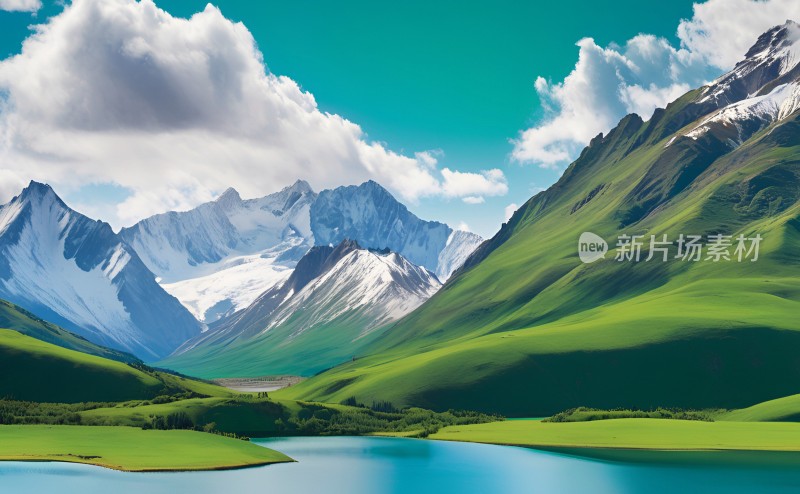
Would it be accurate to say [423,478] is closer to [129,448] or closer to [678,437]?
[129,448]

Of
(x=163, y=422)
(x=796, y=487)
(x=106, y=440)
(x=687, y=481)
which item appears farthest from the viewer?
(x=163, y=422)

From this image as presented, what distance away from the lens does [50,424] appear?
7111 inches

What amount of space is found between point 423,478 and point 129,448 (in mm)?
48385

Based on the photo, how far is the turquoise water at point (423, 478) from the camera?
113312 millimetres

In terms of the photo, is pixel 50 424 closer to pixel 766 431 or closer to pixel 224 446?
pixel 224 446

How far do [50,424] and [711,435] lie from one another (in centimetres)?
13336

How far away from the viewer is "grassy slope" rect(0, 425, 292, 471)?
130 m

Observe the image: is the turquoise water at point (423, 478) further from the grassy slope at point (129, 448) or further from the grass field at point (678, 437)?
the grass field at point (678, 437)

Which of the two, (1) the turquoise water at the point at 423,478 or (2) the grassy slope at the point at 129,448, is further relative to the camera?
(2) the grassy slope at the point at 129,448

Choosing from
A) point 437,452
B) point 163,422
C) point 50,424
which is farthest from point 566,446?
point 50,424

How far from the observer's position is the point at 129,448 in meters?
144

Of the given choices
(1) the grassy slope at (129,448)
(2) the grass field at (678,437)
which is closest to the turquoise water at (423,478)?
(1) the grassy slope at (129,448)

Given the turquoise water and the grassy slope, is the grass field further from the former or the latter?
the grassy slope

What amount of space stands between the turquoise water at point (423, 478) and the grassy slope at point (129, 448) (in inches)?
193
